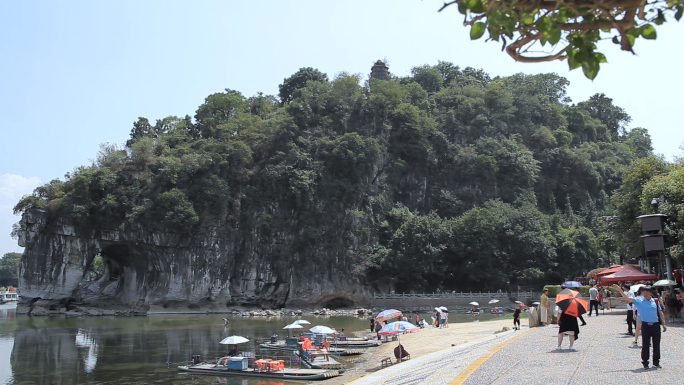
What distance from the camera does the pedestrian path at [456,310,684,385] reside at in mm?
7900

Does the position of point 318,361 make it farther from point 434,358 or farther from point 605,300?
point 605,300

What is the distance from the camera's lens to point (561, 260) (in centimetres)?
5325

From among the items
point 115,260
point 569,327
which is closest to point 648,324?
point 569,327

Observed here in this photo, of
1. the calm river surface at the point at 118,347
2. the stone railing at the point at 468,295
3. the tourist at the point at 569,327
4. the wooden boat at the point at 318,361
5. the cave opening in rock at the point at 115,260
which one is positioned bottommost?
the calm river surface at the point at 118,347

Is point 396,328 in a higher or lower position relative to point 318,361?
higher

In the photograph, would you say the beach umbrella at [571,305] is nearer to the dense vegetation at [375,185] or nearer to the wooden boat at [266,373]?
the wooden boat at [266,373]

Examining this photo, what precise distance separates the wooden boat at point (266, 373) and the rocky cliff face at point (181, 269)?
105ft

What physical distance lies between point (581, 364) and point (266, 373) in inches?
479

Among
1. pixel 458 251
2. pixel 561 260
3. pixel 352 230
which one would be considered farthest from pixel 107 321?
pixel 561 260

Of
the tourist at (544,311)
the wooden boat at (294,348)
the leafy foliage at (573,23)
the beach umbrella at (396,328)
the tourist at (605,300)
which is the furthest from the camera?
the wooden boat at (294,348)

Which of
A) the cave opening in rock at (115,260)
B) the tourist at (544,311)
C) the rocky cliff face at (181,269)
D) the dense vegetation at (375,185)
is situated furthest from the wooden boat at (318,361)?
the cave opening in rock at (115,260)

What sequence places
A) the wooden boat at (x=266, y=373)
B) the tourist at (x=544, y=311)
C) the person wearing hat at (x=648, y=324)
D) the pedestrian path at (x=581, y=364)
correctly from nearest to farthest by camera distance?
the pedestrian path at (x=581, y=364) → the person wearing hat at (x=648, y=324) → the tourist at (x=544, y=311) → the wooden boat at (x=266, y=373)

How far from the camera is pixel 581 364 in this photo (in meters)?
9.05

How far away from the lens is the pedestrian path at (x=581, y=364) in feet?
25.9
